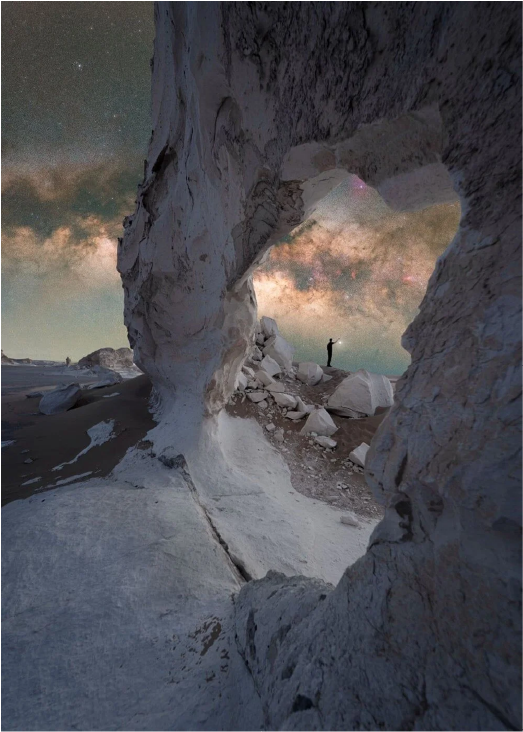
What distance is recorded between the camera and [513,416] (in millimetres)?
934

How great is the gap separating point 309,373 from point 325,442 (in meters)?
3.05

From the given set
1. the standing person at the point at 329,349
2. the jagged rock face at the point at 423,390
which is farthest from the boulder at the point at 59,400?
the standing person at the point at 329,349

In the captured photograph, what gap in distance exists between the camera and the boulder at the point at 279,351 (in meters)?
9.29

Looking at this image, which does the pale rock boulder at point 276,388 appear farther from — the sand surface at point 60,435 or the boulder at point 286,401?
the sand surface at point 60,435

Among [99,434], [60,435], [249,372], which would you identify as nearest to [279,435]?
[249,372]

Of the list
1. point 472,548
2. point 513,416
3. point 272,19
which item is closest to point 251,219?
point 272,19

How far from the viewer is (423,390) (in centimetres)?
127

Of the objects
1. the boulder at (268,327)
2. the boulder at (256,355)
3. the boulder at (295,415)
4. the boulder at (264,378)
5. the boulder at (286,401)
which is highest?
the boulder at (268,327)

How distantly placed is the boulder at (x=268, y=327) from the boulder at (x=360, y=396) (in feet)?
10.2

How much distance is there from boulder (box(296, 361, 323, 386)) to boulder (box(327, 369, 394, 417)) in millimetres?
1081

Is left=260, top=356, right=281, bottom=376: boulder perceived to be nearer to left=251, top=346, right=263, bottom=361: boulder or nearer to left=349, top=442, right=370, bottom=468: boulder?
left=251, top=346, right=263, bottom=361: boulder

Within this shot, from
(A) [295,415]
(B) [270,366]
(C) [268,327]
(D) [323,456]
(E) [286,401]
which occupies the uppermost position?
(C) [268,327]

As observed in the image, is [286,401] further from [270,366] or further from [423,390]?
[423,390]

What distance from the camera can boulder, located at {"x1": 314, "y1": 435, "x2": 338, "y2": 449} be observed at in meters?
6.54
